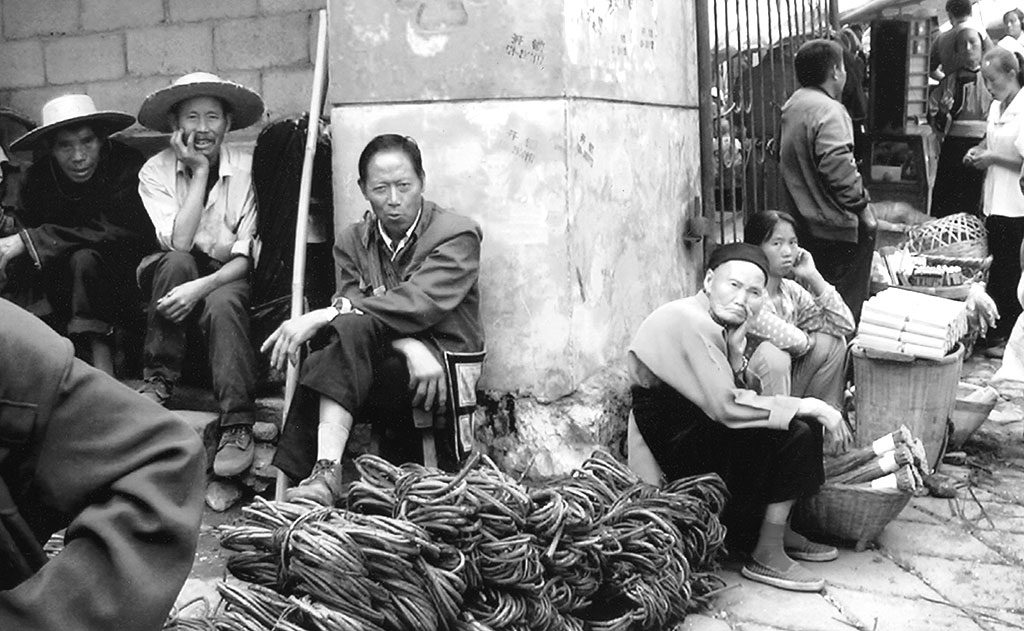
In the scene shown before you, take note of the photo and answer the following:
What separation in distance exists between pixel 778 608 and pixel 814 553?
50 centimetres

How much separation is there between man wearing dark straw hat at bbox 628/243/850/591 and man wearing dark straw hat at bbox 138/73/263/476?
5.37 ft

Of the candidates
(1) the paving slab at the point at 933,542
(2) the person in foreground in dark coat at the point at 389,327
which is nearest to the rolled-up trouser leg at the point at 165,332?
(2) the person in foreground in dark coat at the point at 389,327

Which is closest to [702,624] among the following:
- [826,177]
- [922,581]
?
[922,581]

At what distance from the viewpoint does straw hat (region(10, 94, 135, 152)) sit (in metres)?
5.40

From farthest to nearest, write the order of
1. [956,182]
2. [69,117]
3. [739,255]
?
[956,182] → [69,117] → [739,255]

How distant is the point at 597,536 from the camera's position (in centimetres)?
373

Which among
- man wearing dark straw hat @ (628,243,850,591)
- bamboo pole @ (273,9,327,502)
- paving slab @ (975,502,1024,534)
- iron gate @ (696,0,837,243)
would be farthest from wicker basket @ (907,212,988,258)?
bamboo pole @ (273,9,327,502)

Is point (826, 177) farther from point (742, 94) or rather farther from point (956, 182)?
point (956, 182)

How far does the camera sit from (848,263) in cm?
679

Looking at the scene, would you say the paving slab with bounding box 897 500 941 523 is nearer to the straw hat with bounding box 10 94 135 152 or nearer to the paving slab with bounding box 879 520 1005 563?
the paving slab with bounding box 879 520 1005 563

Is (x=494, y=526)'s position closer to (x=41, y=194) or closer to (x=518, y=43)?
(x=518, y=43)

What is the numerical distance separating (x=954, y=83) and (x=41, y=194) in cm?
748

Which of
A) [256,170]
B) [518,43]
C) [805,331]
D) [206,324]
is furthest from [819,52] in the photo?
[206,324]

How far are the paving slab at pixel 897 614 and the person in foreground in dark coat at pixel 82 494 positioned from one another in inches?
115
